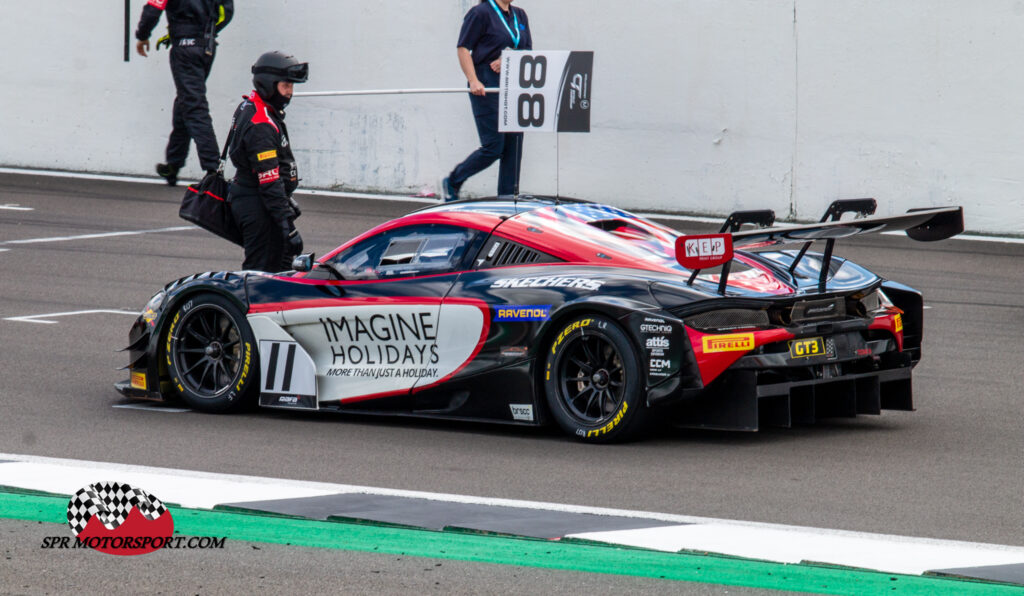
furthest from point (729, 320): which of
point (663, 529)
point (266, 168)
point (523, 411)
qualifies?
point (266, 168)

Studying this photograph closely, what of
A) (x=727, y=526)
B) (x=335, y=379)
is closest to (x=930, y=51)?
(x=335, y=379)

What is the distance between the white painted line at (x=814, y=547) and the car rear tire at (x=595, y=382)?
153cm

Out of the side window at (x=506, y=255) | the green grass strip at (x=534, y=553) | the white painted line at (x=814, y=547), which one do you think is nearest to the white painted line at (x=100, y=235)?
the side window at (x=506, y=255)

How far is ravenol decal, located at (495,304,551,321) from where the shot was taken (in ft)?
26.6

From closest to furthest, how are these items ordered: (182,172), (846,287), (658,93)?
(846,287) < (658,93) < (182,172)

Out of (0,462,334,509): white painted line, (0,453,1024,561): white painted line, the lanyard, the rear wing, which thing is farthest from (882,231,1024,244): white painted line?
(0,462,334,509): white painted line

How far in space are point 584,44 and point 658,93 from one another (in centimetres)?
99

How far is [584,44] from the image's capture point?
58.3 ft

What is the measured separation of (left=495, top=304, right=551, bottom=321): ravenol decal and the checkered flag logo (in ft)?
7.14

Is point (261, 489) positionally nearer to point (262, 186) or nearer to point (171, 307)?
point (171, 307)

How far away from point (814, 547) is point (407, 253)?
137 inches

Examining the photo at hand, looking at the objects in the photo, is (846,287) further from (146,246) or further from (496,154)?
(146,246)

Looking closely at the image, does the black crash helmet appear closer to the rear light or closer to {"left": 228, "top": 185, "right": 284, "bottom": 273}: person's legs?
{"left": 228, "top": 185, "right": 284, "bottom": 273}: person's legs

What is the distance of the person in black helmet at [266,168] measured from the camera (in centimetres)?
1027
